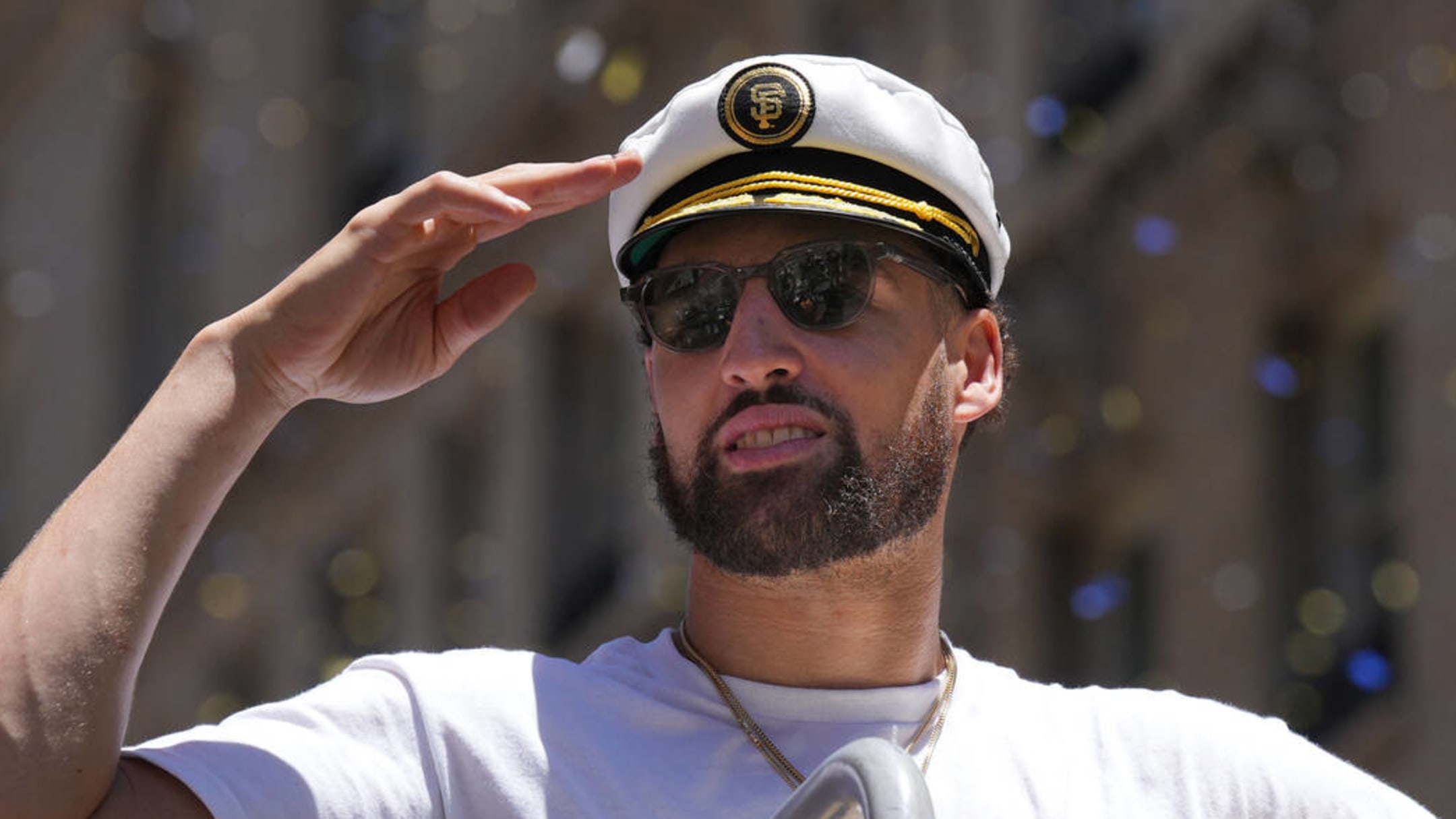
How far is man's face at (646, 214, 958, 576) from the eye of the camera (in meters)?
3.31

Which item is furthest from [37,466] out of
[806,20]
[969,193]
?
[969,193]

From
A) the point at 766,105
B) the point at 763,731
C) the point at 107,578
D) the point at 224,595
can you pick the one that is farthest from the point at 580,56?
the point at 107,578

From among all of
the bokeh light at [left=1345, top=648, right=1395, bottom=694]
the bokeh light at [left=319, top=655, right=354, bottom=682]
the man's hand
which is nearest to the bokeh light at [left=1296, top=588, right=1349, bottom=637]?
the bokeh light at [left=1345, top=648, right=1395, bottom=694]

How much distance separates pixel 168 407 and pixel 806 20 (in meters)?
7.13

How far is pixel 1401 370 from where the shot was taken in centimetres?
778

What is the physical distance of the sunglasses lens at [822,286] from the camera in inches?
134

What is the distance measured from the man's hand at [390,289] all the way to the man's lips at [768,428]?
327 millimetres

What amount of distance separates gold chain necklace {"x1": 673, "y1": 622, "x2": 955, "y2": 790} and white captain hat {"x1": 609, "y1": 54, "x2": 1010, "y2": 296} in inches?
20.7

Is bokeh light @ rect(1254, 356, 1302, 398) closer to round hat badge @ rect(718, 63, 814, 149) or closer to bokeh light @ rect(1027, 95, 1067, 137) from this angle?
bokeh light @ rect(1027, 95, 1067, 137)

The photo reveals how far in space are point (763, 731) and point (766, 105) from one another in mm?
818

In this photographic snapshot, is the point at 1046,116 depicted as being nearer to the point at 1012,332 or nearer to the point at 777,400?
the point at 1012,332

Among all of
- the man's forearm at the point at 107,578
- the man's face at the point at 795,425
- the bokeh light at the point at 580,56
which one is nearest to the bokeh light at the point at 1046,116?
the bokeh light at the point at 580,56

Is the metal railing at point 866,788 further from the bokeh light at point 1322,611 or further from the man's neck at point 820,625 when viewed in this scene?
the bokeh light at point 1322,611

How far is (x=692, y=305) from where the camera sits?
3.44 metres
